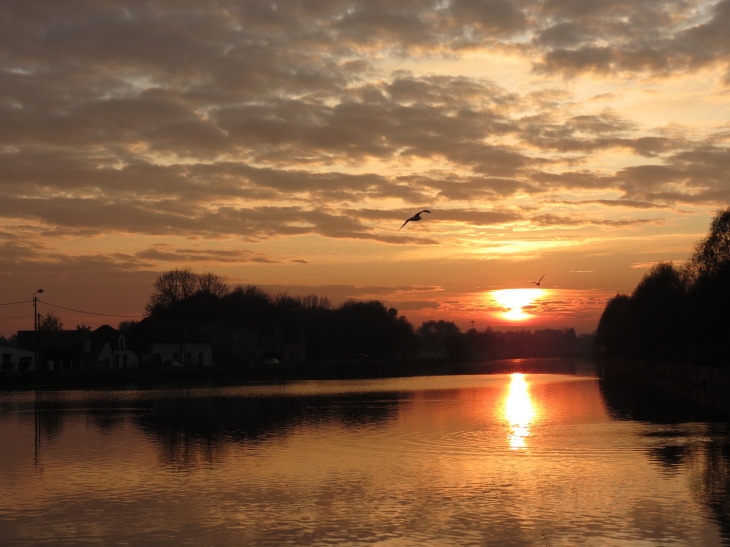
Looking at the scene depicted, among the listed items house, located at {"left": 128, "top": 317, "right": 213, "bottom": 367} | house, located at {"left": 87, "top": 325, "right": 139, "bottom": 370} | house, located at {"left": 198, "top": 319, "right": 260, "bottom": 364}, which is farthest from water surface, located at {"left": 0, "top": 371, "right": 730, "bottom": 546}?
house, located at {"left": 198, "top": 319, "right": 260, "bottom": 364}

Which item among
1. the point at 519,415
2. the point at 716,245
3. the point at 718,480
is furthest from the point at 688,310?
the point at 718,480

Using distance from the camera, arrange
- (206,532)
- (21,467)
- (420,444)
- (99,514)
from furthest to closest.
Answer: (420,444) < (21,467) < (99,514) < (206,532)

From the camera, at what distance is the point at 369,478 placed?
69.7 ft

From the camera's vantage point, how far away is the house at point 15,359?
101 meters

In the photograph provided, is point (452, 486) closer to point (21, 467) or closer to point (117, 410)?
point (21, 467)

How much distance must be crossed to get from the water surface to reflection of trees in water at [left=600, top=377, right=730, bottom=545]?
87 mm

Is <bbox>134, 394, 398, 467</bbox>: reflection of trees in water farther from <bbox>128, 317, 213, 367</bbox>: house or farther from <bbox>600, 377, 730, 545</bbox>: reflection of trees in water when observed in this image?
<bbox>128, 317, 213, 367</bbox>: house

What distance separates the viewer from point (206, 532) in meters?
15.5

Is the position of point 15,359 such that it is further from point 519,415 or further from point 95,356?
point 519,415

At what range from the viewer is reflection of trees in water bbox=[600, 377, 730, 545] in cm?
1848

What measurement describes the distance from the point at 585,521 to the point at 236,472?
9.61 metres

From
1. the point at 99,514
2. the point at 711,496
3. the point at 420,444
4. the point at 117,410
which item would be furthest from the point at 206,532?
the point at 117,410

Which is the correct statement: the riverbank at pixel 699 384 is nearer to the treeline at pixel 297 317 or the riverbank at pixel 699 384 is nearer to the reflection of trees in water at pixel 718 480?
the reflection of trees in water at pixel 718 480

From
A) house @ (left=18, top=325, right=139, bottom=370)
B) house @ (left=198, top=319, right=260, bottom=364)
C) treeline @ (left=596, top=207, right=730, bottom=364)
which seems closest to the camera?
treeline @ (left=596, top=207, right=730, bottom=364)
